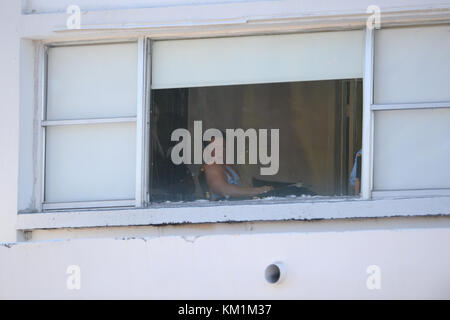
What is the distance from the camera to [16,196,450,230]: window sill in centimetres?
623

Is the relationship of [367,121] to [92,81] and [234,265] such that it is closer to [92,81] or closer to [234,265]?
[234,265]

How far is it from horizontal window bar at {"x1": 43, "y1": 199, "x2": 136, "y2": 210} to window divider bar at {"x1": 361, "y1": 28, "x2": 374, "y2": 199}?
1795 millimetres

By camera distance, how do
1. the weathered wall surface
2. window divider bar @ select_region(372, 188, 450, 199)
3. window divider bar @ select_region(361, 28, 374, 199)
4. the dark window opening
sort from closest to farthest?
the weathered wall surface, window divider bar @ select_region(372, 188, 450, 199), window divider bar @ select_region(361, 28, 374, 199), the dark window opening

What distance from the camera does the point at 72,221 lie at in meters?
6.86

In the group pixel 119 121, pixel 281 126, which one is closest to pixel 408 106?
pixel 281 126

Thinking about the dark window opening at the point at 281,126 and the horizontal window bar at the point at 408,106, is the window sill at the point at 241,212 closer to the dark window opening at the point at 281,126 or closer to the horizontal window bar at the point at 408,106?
the dark window opening at the point at 281,126

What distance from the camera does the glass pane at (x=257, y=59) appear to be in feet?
21.9

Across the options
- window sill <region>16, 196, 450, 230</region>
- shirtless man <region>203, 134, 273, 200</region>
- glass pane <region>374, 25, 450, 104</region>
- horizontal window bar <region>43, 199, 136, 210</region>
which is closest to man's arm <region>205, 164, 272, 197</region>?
shirtless man <region>203, 134, 273, 200</region>

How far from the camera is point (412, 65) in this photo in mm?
6531

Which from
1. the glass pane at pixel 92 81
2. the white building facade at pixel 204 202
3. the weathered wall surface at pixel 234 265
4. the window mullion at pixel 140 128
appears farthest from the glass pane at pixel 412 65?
the glass pane at pixel 92 81

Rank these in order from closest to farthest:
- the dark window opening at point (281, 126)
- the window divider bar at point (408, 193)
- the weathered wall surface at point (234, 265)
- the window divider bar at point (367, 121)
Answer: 1. the weathered wall surface at point (234, 265)
2. the window divider bar at point (408, 193)
3. the window divider bar at point (367, 121)
4. the dark window opening at point (281, 126)

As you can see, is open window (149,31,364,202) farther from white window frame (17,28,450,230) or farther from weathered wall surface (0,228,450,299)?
weathered wall surface (0,228,450,299)
